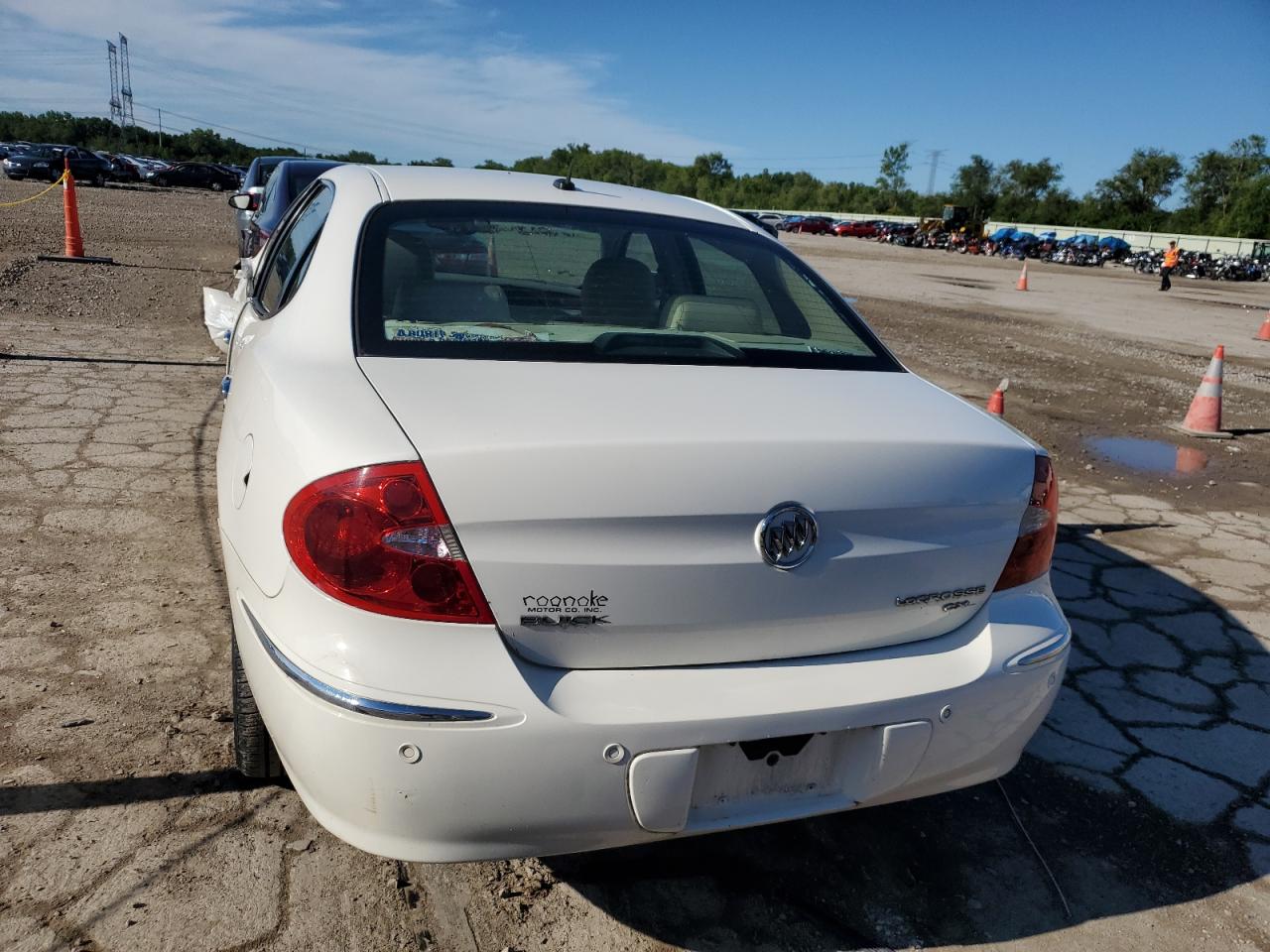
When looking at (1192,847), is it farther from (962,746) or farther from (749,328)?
(749,328)

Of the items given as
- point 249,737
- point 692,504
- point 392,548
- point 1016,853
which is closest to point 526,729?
point 392,548

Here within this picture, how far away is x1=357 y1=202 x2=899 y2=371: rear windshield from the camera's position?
2.28 meters

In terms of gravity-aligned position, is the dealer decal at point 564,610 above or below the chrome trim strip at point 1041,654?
above

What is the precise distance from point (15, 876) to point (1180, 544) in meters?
5.05

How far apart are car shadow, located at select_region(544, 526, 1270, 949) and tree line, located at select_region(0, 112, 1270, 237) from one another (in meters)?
48.7

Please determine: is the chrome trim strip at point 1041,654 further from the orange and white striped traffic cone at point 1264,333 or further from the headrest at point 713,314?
the orange and white striped traffic cone at point 1264,333

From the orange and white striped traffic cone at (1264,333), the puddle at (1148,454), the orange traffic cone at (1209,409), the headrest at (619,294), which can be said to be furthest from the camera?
the orange and white striped traffic cone at (1264,333)

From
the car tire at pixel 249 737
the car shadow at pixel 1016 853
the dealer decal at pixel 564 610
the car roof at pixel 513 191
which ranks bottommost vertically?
the car shadow at pixel 1016 853

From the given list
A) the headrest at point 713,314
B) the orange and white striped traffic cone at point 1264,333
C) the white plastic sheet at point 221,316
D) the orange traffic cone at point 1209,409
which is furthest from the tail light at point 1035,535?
the orange and white striped traffic cone at point 1264,333

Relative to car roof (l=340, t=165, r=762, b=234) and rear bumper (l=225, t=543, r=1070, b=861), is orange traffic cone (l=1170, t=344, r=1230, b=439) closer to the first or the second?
car roof (l=340, t=165, r=762, b=234)

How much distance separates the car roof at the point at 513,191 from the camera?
2.75 meters

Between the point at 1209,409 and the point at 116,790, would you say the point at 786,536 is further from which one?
the point at 1209,409

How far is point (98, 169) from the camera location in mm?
41656

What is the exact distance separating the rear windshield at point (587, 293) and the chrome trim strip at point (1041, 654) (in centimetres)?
81
